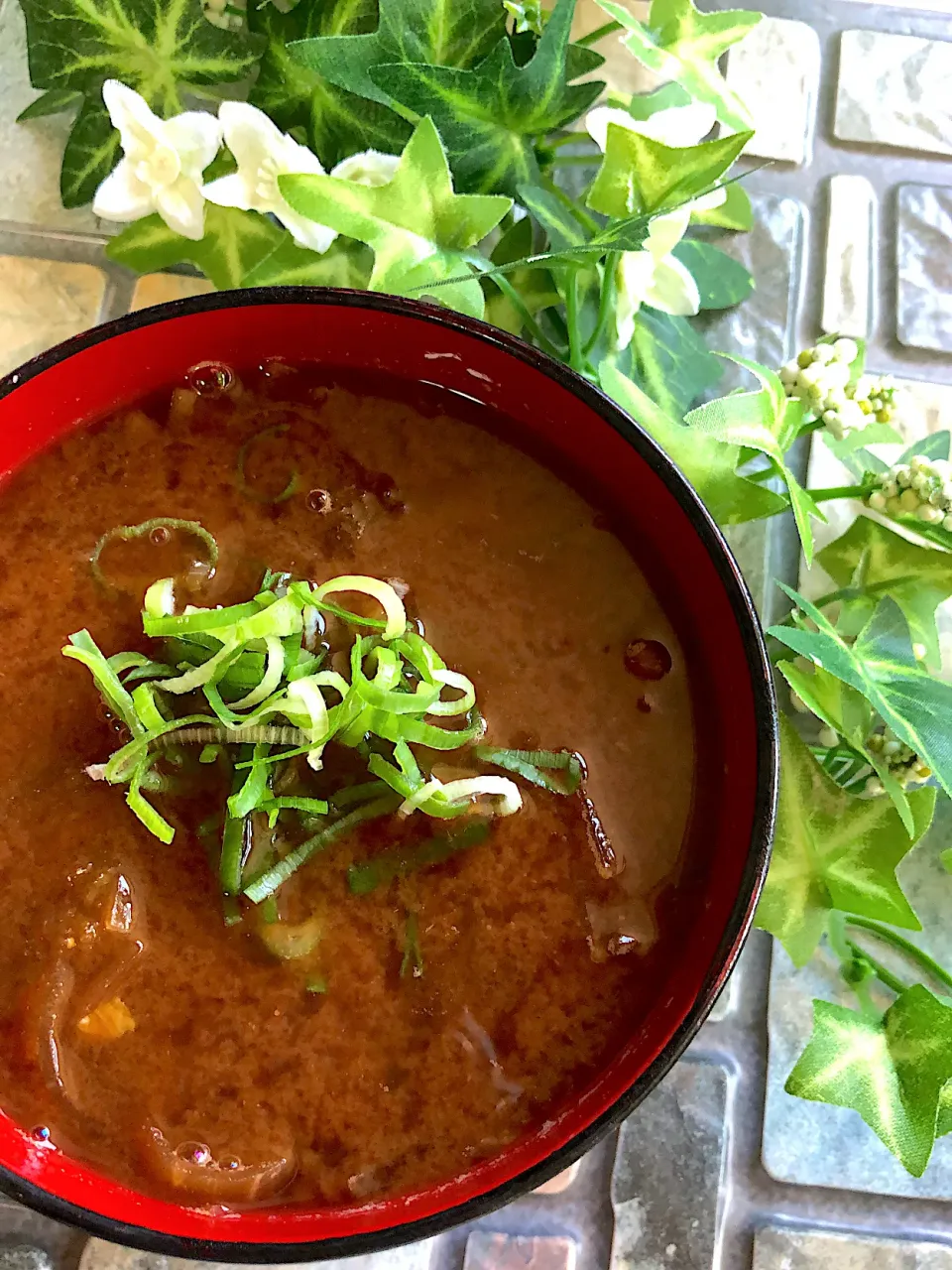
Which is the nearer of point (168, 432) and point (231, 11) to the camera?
point (168, 432)

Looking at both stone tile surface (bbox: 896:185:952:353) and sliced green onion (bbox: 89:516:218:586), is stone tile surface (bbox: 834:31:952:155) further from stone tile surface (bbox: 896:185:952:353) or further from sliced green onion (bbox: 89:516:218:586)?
sliced green onion (bbox: 89:516:218:586)

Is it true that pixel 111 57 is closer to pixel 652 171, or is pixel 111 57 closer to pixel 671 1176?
pixel 652 171

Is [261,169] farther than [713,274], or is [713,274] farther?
[713,274]

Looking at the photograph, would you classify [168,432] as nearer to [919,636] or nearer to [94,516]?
[94,516]

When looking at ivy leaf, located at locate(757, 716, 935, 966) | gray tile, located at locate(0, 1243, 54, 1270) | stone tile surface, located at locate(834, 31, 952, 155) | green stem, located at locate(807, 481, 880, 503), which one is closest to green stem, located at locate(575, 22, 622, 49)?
stone tile surface, located at locate(834, 31, 952, 155)

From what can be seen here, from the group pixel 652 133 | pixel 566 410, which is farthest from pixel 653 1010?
pixel 652 133

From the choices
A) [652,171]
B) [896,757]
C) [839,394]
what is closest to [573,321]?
[652,171]

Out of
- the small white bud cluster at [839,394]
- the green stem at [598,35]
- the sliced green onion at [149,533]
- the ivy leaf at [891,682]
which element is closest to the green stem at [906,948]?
the ivy leaf at [891,682]
